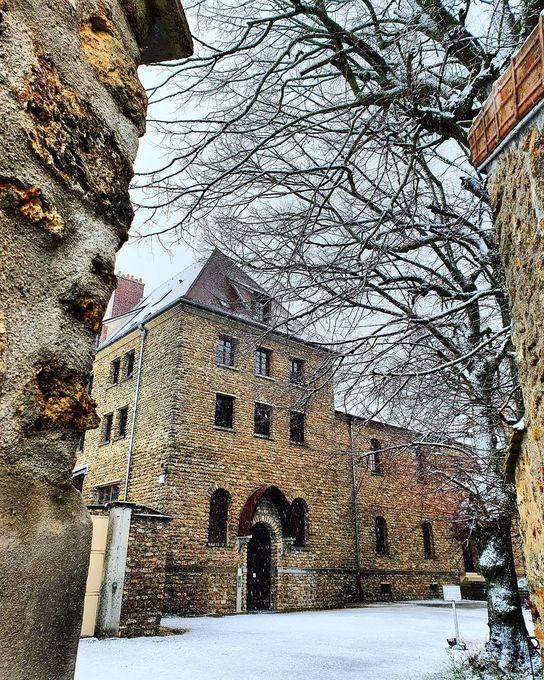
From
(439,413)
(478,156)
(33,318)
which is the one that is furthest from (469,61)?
(33,318)

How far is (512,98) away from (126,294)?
24977mm

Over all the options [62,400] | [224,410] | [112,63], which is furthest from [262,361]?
[62,400]

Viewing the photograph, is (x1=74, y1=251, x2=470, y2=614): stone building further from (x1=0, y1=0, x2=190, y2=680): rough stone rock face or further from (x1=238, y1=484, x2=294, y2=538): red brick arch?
(x1=0, y1=0, x2=190, y2=680): rough stone rock face

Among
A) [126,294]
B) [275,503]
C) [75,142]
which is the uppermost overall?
[126,294]

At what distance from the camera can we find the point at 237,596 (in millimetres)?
16047

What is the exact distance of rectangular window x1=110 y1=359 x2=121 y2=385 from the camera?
67.2 feet

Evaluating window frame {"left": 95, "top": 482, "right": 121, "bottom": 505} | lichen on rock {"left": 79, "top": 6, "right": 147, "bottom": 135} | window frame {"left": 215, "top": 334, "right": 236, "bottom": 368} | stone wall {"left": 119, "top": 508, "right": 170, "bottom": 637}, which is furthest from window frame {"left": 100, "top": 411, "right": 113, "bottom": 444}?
lichen on rock {"left": 79, "top": 6, "right": 147, "bottom": 135}

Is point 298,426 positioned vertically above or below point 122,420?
above

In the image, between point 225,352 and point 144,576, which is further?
point 225,352

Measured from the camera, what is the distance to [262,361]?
20.1 m

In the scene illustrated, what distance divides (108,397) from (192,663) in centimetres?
1316

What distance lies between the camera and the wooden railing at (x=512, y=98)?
2186 millimetres

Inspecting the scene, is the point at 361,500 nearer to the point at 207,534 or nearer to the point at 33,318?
the point at 207,534

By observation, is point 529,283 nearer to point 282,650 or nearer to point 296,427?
point 282,650
